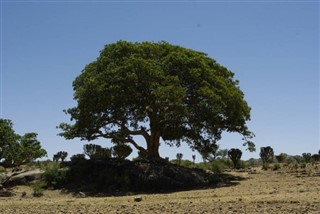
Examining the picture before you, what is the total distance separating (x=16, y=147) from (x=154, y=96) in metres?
7.92

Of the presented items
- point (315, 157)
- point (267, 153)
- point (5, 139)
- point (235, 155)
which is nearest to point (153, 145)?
point (5, 139)

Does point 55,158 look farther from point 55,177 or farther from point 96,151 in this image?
point 55,177

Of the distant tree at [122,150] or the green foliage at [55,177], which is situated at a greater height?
the distant tree at [122,150]

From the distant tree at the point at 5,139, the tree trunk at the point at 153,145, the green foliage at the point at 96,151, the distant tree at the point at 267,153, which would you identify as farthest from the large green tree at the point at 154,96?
the distant tree at the point at 267,153

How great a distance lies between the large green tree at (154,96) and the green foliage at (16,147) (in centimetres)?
330

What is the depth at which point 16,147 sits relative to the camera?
73.2 ft

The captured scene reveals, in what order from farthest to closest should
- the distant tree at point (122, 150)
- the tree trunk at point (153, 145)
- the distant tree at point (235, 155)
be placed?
the distant tree at point (235, 155) < the distant tree at point (122, 150) < the tree trunk at point (153, 145)

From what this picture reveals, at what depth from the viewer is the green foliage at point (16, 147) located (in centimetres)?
2202

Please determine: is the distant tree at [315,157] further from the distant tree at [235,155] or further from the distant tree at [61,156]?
the distant tree at [61,156]

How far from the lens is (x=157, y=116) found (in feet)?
84.9

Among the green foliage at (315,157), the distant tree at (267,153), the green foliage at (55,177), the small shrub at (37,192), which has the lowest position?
the small shrub at (37,192)

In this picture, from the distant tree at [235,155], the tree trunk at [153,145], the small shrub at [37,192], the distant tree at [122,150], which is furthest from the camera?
the distant tree at [235,155]

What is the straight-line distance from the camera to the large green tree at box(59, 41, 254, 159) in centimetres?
2362

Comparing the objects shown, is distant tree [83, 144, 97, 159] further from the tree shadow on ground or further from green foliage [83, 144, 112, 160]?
the tree shadow on ground
